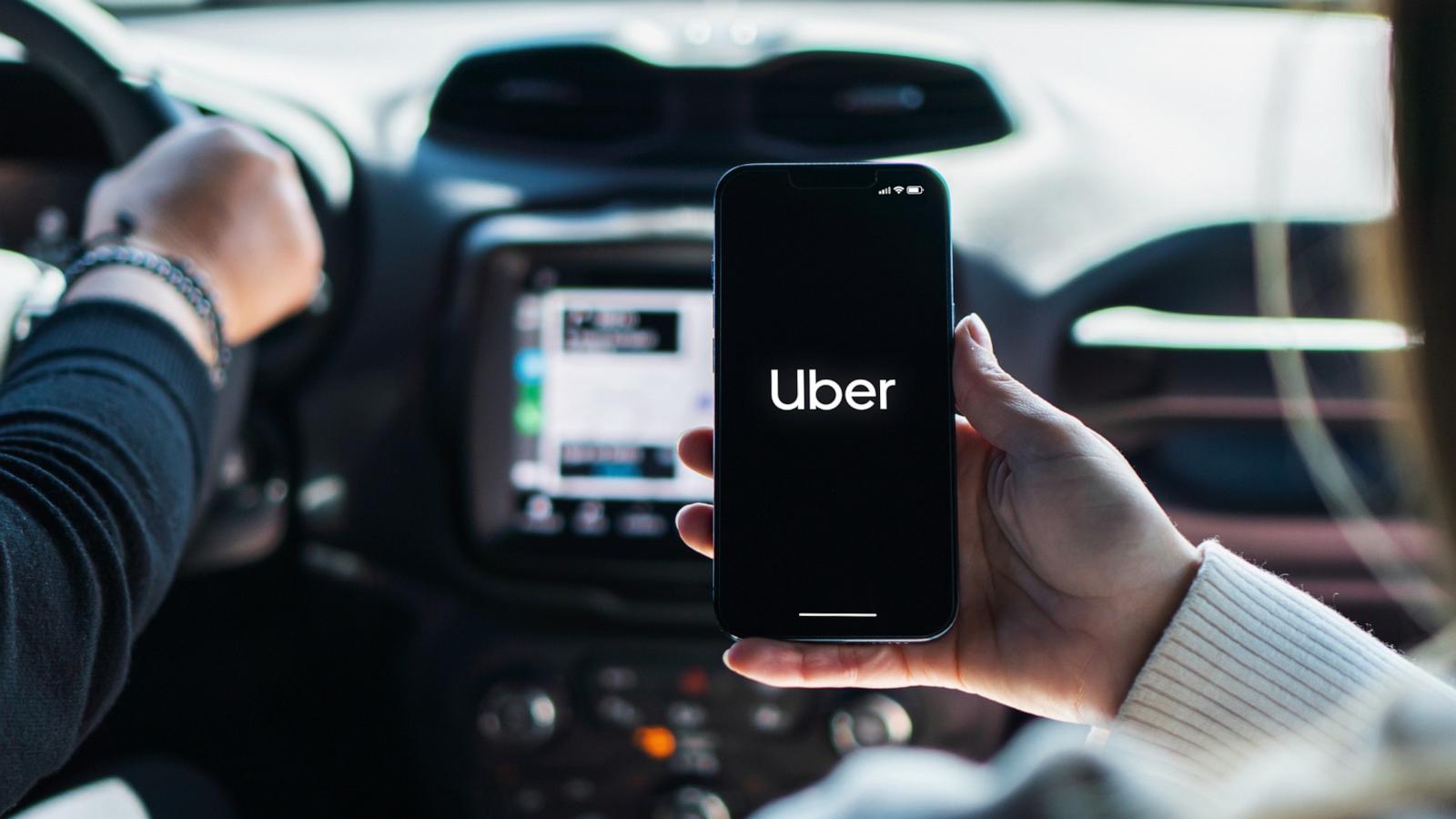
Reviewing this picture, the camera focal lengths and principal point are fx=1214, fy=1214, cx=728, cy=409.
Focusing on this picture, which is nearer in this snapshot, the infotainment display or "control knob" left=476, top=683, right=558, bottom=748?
the infotainment display

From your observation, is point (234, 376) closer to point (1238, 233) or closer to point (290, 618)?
point (290, 618)

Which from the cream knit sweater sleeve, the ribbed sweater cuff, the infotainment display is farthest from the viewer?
the infotainment display

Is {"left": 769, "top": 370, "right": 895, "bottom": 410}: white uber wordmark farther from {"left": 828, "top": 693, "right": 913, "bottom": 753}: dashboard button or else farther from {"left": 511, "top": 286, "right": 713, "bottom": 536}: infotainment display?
{"left": 828, "top": 693, "right": 913, "bottom": 753}: dashboard button

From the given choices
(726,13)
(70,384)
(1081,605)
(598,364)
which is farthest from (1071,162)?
(70,384)

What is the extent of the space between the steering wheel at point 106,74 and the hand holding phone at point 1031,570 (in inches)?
19.2

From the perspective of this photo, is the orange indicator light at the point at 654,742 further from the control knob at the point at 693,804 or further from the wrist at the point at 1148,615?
the wrist at the point at 1148,615

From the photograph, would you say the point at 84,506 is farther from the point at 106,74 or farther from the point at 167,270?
the point at 106,74

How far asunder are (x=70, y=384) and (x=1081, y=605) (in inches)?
24.5

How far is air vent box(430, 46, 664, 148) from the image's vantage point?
4.04 ft

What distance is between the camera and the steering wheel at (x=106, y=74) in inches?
38.8

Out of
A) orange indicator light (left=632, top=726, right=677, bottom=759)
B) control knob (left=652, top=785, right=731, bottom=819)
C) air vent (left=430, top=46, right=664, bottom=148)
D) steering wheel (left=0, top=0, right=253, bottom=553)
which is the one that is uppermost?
steering wheel (left=0, top=0, right=253, bottom=553)

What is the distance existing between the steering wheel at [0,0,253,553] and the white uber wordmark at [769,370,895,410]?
49 cm

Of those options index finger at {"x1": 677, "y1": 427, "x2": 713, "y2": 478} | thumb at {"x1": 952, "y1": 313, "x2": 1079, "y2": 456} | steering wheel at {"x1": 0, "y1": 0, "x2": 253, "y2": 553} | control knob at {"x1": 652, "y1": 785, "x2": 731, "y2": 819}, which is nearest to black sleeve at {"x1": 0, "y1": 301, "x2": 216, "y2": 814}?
steering wheel at {"x1": 0, "y1": 0, "x2": 253, "y2": 553}

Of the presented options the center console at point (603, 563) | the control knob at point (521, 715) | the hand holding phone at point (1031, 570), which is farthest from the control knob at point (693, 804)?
the hand holding phone at point (1031, 570)
